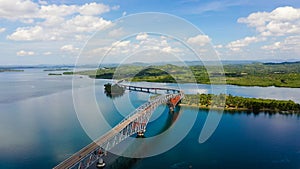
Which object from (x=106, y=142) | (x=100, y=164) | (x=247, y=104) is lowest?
(x=100, y=164)

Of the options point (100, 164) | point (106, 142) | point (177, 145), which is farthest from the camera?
point (177, 145)

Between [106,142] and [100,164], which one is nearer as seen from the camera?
[100,164]

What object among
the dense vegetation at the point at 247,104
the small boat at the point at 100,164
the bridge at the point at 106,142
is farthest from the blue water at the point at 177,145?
the dense vegetation at the point at 247,104

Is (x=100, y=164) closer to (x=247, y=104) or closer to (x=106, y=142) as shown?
(x=106, y=142)

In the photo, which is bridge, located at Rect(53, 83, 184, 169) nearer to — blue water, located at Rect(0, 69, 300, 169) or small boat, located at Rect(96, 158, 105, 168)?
small boat, located at Rect(96, 158, 105, 168)

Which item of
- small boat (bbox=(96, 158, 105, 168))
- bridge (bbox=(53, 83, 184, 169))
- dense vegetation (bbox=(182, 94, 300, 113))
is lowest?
small boat (bbox=(96, 158, 105, 168))

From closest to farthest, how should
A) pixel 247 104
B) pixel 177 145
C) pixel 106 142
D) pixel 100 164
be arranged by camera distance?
pixel 100 164 < pixel 106 142 < pixel 177 145 < pixel 247 104

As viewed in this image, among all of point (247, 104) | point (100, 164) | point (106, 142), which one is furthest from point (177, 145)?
point (247, 104)

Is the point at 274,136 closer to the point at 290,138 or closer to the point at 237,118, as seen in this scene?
the point at 290,138

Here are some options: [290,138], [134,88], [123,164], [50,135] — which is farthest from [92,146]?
[134,88]

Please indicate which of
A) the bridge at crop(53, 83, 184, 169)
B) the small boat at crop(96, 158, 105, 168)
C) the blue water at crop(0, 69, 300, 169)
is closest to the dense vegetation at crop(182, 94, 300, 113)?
the blue water at crop(0, 69, 300, 169)

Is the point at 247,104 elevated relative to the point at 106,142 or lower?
elevated

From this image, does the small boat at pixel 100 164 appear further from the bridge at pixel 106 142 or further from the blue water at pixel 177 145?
the blue water at pixel 177 145

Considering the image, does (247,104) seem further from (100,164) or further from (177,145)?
(100,164)
